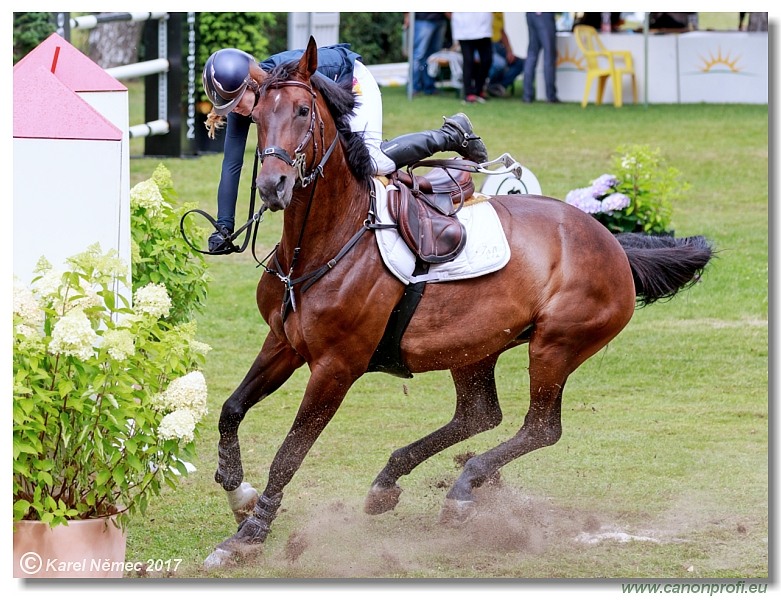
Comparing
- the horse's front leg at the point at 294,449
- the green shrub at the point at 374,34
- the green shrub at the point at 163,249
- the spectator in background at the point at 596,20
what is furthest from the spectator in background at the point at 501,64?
the horse's front leg at the point at 294,449

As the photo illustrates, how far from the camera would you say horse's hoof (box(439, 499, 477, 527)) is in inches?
235

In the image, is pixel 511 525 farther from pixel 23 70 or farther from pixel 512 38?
pixel 512 38

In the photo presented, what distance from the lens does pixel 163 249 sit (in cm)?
627

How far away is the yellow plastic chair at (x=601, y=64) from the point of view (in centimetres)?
1770

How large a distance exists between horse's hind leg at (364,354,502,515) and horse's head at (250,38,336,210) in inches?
65.2

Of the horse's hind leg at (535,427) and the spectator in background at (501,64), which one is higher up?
the spectator in background at (501,64)

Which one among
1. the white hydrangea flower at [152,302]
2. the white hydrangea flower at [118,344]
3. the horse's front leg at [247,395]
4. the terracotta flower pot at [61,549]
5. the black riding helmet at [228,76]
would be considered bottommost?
the terracotta flower pot at [61,549]

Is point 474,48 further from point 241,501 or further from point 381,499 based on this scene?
point 241,501

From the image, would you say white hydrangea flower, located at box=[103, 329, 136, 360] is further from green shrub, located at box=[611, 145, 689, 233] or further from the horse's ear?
green shrub, located at box=[611, 145, 689, 233]

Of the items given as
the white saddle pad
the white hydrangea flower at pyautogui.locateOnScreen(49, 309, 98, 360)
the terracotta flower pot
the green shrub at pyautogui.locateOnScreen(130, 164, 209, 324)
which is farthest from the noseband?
the terracotta flower pot

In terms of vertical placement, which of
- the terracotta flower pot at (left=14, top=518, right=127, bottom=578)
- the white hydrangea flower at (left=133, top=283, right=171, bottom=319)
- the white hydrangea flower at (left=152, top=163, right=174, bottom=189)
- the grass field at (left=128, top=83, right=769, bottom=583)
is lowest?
A: the grass field at (left=128, top=83, right=769, bottom=583)

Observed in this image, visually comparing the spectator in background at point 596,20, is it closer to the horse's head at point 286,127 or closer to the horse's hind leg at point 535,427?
the horse's hind leg at point 535,427

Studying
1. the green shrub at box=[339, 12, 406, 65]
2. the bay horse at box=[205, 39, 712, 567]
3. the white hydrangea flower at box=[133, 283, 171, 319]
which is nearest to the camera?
the white hydrangea flower at box=[133, 283, 171, 319]

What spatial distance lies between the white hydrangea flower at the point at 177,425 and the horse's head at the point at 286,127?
87 cm
